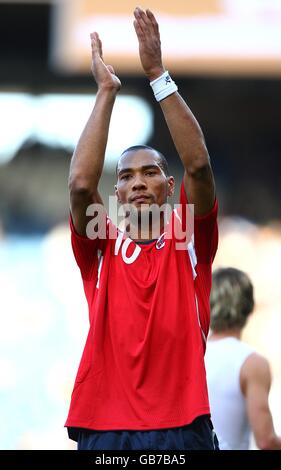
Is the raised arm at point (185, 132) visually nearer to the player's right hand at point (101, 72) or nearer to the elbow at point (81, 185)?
the player's right hand at point (101, 72)

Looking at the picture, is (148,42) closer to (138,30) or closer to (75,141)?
(138,30)

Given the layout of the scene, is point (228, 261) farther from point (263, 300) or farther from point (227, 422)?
point (227, 422)

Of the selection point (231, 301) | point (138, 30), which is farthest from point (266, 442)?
point (138, 30)

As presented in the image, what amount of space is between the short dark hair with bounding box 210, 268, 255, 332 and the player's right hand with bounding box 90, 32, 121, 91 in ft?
4.64

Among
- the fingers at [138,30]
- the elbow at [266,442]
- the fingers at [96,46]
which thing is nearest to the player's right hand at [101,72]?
the fingers at [96,46]

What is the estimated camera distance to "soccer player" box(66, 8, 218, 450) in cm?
380

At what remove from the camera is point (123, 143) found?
1566 centimetres

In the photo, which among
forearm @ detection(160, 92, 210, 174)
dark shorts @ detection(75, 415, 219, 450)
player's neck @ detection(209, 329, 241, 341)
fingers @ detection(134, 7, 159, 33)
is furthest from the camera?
player's neck @ detection(209, 329, 241, 341)

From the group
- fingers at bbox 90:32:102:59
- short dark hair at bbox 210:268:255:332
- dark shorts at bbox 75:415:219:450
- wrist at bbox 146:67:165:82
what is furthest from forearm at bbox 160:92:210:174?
short dark hair at bbox 210:268:255:332

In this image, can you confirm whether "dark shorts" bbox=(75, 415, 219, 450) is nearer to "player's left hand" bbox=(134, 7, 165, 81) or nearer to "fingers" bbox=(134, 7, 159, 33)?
"player's left hand" bbox=(134, 7, 165, 81)

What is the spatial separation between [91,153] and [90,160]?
0.03 metres

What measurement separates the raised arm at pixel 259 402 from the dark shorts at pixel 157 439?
99 cm

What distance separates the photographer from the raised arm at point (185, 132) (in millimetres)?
3945

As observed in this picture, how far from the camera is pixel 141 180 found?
416 centimetres
